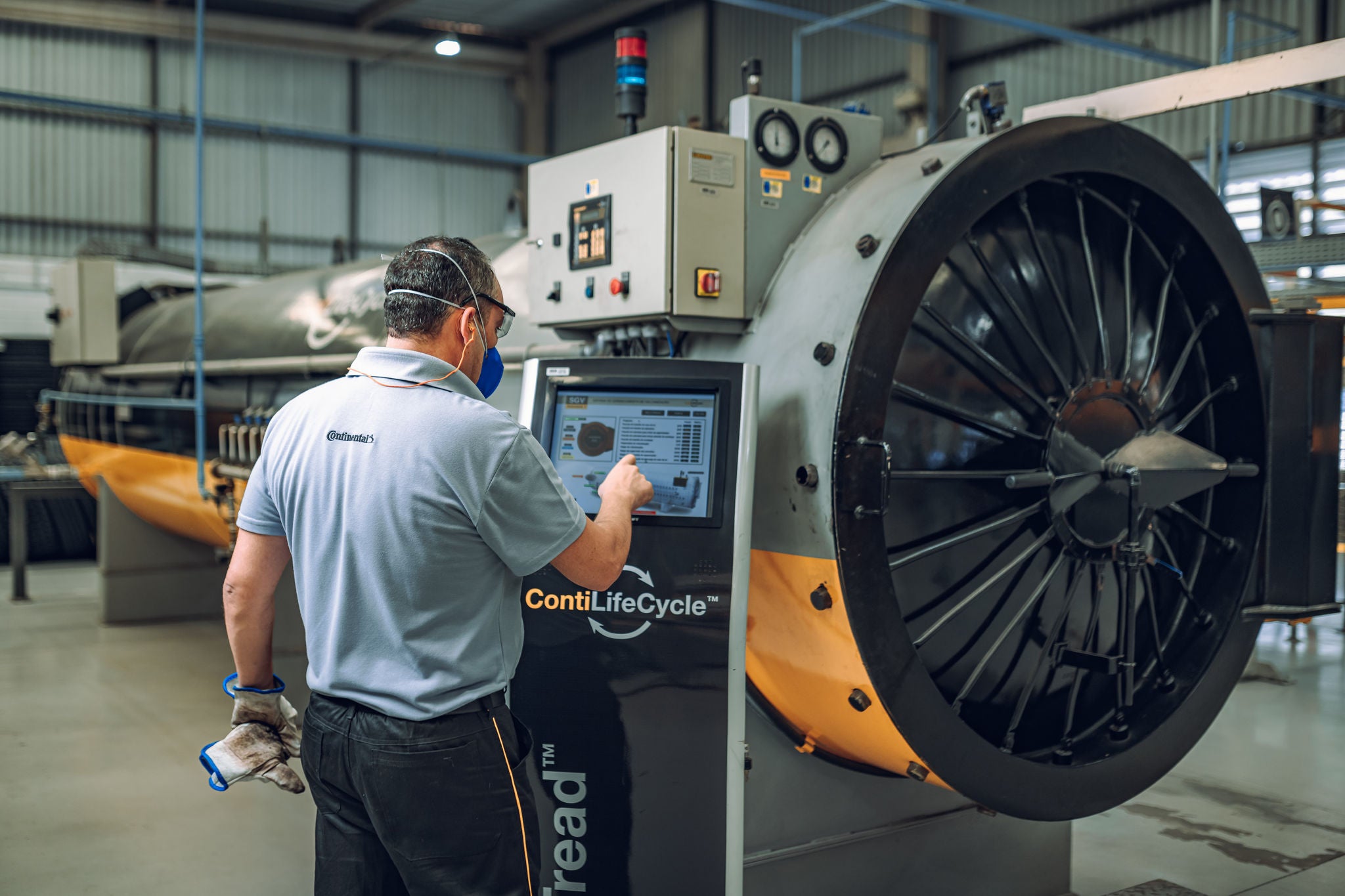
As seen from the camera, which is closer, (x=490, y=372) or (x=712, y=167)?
(x=490, y=372)

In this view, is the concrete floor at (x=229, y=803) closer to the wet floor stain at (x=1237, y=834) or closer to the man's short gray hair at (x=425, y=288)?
the wet floor stain at (x=1237, y=834)

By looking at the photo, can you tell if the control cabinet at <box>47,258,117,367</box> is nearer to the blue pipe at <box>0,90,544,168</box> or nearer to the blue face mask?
the blue pipe at <box>0,90,544,168</box>

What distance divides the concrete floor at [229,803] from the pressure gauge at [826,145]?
170cm

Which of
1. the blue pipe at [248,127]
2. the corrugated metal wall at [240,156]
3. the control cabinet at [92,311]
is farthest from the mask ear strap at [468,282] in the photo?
the corrugated metal wall at [240,156]

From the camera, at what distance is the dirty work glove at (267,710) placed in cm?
181

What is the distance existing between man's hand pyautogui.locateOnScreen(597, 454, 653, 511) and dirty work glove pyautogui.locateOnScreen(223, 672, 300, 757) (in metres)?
0.61

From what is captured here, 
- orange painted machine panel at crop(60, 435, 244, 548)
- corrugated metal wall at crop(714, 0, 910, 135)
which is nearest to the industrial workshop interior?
orange painted machine panel at crop(60, 435, 244, 548)

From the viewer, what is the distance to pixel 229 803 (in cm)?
370

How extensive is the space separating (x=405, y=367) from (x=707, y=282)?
0.96 metres

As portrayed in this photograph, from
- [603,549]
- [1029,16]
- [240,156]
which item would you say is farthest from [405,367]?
[240,156]

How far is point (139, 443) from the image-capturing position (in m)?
6.07

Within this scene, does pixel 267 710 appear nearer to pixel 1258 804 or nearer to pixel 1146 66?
pixel 1258 804

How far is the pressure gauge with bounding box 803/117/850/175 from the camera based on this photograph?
258 centimetres

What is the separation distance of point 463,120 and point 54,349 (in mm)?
8569
